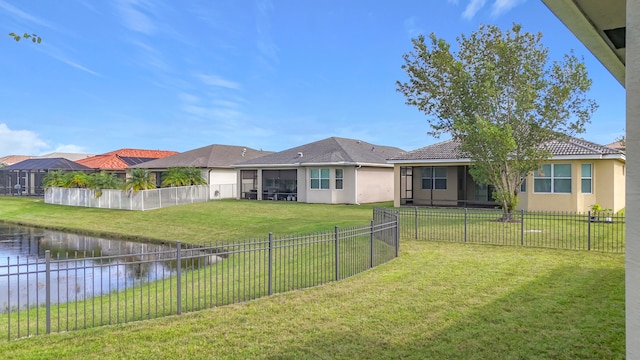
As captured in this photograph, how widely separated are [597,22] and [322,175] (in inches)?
1079

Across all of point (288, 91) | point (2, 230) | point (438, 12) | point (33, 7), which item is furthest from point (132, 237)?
point (288, 91)

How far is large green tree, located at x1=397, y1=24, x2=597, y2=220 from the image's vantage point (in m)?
19.1

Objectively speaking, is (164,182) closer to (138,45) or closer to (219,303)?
(138,45)

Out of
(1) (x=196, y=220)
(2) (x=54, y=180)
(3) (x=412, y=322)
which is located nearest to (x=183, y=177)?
(1) (x=196, y=220)

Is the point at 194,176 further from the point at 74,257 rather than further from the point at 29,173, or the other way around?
the point at 29,173

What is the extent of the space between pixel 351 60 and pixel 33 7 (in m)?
22.6

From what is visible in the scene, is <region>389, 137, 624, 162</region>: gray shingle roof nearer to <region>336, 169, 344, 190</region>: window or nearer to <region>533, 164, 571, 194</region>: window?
<region>533, 164, 571, 194</region>: window

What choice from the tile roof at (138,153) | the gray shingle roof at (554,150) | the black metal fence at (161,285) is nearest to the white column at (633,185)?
the black metal fence at (161,285)

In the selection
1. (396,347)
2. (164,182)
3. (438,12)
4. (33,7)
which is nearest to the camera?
(396,347)

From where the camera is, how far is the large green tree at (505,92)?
19094mm

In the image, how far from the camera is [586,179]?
2294 centimetres

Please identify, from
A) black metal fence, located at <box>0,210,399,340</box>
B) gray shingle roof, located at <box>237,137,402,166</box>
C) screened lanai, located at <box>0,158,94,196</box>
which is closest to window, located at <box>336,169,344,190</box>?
gray shingle roof, located at <box>237,137,402,166</box>

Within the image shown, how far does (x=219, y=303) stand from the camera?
27.1 ft

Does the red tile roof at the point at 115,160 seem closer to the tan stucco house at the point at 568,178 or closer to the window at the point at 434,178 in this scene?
the window at the point at 434,178
